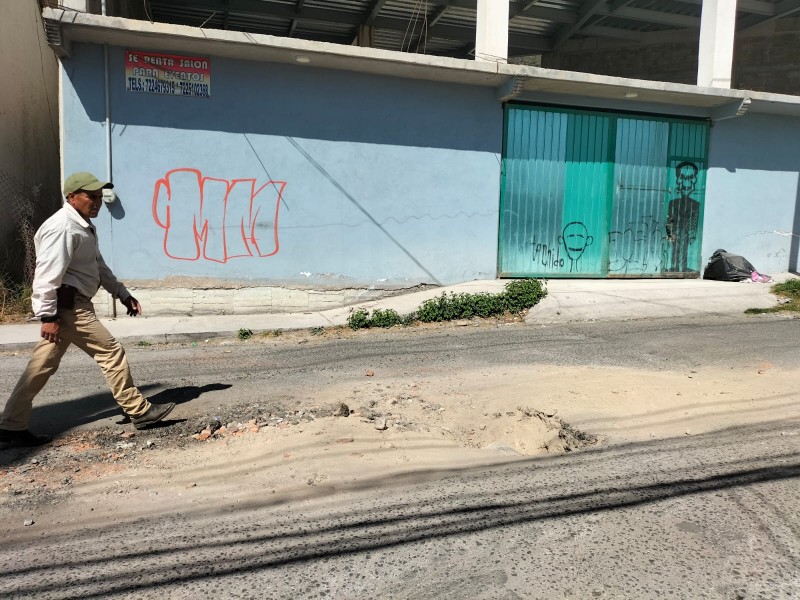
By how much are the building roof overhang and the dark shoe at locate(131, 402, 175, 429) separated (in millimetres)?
5650

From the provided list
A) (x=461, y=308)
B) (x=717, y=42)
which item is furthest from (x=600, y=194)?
(x=461, y=308)

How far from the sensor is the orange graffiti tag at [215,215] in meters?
8.88

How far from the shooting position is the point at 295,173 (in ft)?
30.5

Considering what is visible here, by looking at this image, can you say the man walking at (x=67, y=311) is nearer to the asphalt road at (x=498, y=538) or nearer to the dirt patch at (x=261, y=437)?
the dirt patch at (x=261, y=437)

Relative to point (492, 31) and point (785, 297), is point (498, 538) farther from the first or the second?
point (785, 297)

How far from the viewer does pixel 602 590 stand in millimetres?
2539

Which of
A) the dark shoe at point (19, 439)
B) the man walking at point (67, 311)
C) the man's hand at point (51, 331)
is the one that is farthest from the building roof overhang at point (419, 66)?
the dark shoe at point (19, 439)

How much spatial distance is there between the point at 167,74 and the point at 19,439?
20.5ft

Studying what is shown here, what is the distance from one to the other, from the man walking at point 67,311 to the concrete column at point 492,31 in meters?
7.25

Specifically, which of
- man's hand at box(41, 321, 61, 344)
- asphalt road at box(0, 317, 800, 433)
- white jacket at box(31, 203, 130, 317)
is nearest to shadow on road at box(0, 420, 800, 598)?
man's hand at box(41, 321, 61, 344)

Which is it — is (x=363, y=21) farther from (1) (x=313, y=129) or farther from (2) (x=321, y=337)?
(2) (x=321, y=337)

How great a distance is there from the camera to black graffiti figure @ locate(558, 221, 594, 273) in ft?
35.9

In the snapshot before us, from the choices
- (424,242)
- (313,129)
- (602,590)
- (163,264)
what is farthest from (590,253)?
(602,590)

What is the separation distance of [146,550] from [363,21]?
13.6m
